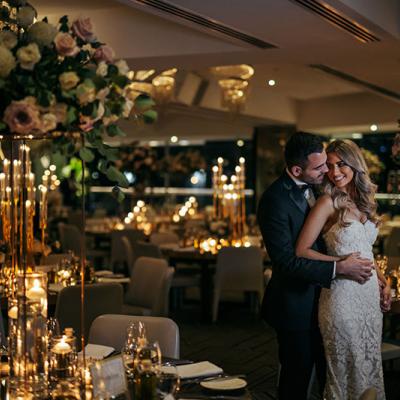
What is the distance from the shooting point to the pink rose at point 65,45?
8.37 ft

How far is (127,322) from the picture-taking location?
3.99 meters

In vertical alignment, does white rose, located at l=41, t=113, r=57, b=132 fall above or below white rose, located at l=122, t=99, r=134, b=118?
below

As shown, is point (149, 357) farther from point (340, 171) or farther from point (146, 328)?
point (340, 171)

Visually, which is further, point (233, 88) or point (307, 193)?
point (233, 88)

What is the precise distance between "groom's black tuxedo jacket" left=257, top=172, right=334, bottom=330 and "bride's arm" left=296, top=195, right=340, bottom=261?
0.16 ft

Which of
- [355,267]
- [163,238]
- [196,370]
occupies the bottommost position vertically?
[196,370]

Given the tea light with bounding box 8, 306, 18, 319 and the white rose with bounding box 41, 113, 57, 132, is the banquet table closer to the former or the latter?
the tea light with bounding box 8, 306, 18, 319

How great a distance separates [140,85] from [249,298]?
2831mm

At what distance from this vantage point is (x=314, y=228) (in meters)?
3.91

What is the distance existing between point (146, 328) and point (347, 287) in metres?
0.96

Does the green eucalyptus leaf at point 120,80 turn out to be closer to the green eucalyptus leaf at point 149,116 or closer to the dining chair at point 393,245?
the green eucalyptus leaf at point 149,116

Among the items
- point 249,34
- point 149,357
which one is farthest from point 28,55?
point 249,34

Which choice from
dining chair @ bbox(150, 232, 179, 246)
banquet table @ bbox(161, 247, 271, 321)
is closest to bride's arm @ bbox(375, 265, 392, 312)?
banquet table @ bbox(161, 247, 271, 321)

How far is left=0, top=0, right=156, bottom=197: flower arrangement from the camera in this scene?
2520 mm
